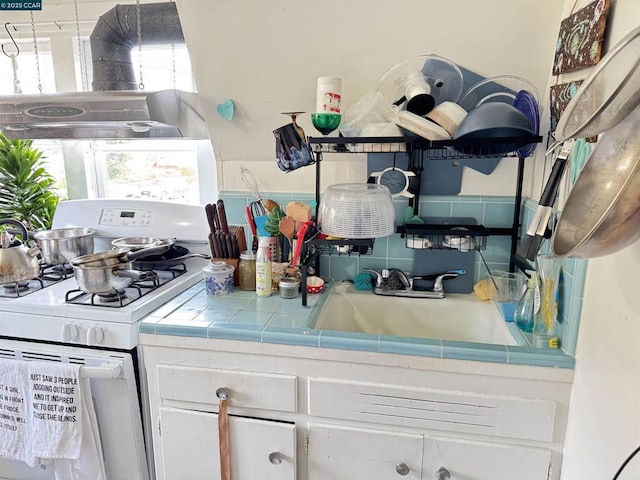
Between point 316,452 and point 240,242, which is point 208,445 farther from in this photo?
point 240,242

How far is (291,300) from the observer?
1.53 m

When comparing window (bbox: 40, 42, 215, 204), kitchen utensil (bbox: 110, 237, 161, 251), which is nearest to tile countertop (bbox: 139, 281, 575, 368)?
kitchen utensil (bbox: 110, 237, 161, 251)

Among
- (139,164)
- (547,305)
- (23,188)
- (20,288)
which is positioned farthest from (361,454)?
(23,188)

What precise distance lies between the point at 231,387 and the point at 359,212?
66 cm

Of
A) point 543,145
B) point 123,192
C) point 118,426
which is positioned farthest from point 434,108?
point 123,192

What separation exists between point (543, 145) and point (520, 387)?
2.59ft

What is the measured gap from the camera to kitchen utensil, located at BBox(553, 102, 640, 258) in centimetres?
65

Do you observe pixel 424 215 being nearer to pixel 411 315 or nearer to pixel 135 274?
pixel 411 315

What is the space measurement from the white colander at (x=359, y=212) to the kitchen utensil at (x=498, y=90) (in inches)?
18.6

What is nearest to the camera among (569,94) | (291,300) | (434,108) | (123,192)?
(569,94)

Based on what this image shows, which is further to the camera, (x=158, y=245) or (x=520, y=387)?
(x=158, y=245)

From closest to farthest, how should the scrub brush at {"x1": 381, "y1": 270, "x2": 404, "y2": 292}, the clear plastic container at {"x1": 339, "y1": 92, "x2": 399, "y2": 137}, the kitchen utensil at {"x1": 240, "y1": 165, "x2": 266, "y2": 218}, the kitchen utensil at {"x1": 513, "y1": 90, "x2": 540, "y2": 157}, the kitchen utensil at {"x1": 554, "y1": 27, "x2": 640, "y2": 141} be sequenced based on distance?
1. the kitchen utensil at {"x1": 554, "y1": 27, "x2": 640, "y2": 141}
2. the kitchen utensil at {"x1": 513, "y1": 90, "x2": 540, "y2": 157}
3. the clear plastic container at {"x1": 339, "y1": 92, "x2": 399, "y2": 137}
4. the scrub brush at {"x1": 381, "y1": 270, "x2": 404, "y2": 292}
5. the kitchen utensil at {"x1": 240, "y1": 165, "x2": 266, "y2": 218}

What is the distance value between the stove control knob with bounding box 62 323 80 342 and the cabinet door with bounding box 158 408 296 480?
391 millimetres

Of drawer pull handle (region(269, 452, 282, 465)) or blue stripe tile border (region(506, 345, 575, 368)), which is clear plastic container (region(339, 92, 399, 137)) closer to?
blue stripe tile border (region(506, 345, 575, 368))
